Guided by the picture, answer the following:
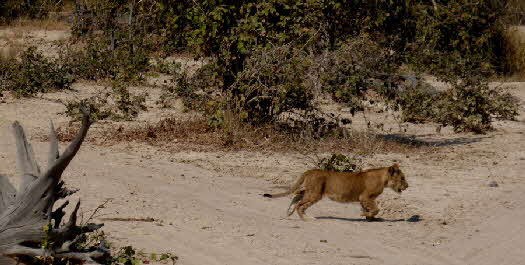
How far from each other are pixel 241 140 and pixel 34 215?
8.60 metres

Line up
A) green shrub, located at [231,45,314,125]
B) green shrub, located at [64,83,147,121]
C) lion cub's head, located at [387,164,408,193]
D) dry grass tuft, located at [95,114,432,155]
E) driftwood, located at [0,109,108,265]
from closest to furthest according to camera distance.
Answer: driftwood, located at [0,109,108,265]
lion cub's head, located at [387,164,408,193]
dry grass tuft, located at [95,114,432,155]
green shrub, located at [231,45,314,125]
green shrub, located at [64,83,147,121]

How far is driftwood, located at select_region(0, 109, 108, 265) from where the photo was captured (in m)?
6.23

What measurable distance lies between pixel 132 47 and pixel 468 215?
9217 millimetres

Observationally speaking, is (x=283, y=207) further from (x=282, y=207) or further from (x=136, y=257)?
(x=136, y=257)

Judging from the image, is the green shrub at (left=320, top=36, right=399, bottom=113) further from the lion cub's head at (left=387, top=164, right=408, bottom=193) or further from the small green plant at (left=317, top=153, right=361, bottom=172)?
the lion cub's head at (left=387, top=164, right=408, bottom=193)

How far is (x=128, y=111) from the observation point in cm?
1686

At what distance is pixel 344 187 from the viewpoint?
9984 mm

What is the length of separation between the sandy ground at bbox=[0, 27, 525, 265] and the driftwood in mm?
1650

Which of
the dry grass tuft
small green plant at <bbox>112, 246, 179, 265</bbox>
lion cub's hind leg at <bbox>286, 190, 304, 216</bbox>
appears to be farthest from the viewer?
the dry grass tuft

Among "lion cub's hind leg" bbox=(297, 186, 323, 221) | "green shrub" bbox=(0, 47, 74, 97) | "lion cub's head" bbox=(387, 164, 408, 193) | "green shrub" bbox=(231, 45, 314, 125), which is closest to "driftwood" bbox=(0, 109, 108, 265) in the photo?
"lion cub's hind leg" bbox=(297, 186, 323, 221)

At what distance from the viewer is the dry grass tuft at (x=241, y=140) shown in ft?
48.0

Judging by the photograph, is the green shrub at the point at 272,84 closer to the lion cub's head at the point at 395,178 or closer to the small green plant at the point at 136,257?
the lion cub's head at the point at 395,178

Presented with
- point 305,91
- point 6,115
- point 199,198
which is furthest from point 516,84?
point 199,198

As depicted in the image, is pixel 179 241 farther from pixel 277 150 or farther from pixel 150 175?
pixel 277 150
